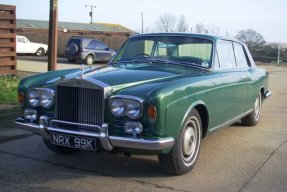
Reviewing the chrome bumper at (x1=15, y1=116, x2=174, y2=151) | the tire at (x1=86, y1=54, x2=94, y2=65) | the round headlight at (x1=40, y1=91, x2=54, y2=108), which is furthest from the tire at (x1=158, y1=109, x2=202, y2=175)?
the tire at (x1=86, y1=54, x2=94, y2=65)

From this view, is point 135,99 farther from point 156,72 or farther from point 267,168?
point 267,168

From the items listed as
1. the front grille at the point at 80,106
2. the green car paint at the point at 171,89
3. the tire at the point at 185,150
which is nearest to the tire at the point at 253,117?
the green car paint at the point at 171,89

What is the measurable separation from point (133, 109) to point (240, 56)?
138 inches

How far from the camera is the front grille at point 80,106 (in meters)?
4.77

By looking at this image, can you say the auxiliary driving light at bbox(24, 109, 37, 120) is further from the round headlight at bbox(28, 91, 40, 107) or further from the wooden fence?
the wooden fence

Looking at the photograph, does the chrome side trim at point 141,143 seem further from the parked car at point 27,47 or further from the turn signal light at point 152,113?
the parked car at point 27,47

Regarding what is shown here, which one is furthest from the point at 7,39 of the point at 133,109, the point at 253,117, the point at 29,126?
the point at 133,109

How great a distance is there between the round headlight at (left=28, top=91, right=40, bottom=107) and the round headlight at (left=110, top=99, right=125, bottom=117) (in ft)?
Result: 3.56

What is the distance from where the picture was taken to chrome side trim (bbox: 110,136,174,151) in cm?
450

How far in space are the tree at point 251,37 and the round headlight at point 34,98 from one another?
1501 inches

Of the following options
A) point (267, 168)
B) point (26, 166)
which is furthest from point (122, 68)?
point (267, 168)

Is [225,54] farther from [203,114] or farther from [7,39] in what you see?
[7,39]

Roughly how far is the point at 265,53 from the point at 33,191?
36.1 m

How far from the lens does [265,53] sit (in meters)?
38.4
